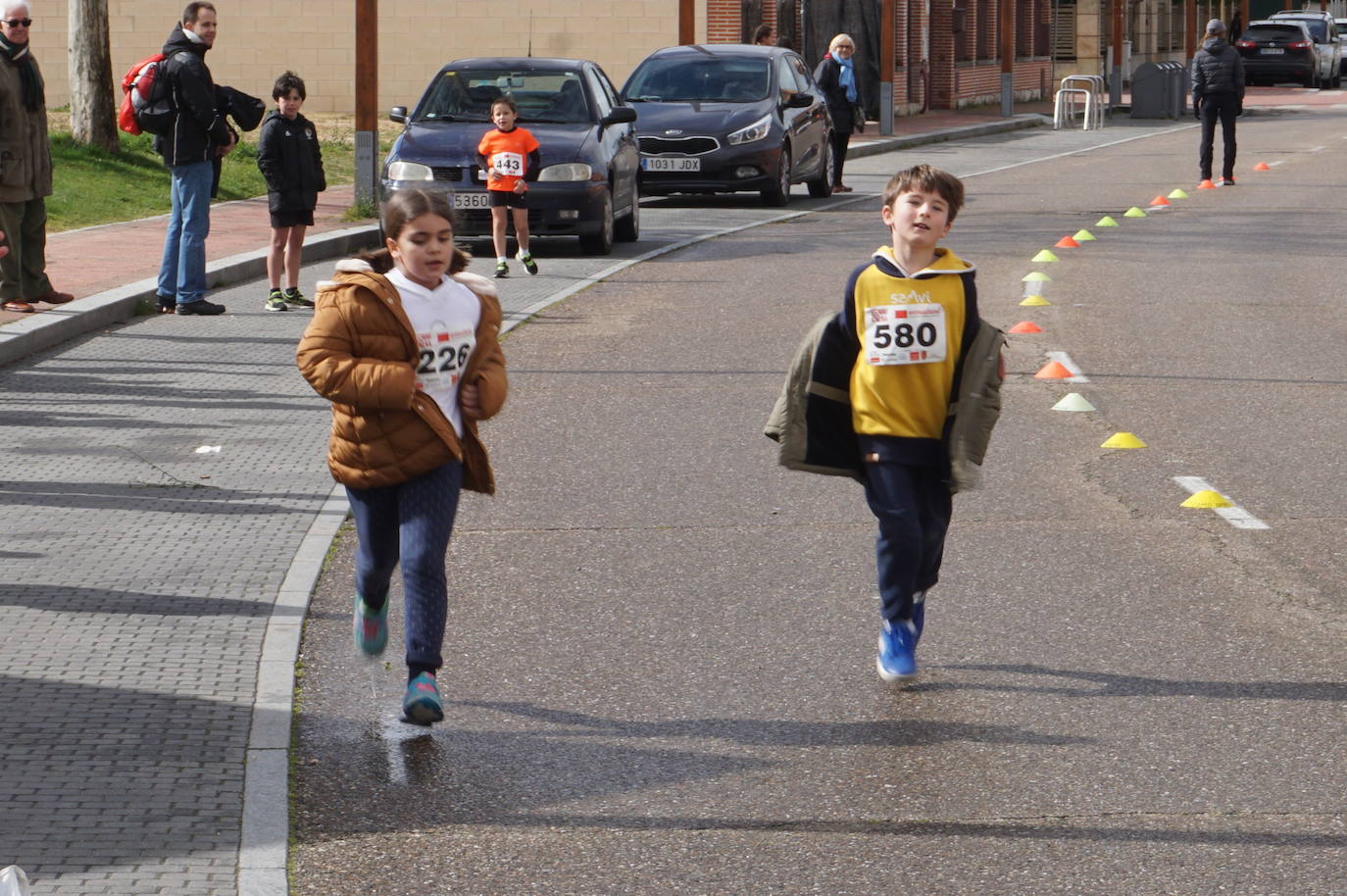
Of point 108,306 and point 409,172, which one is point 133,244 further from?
point 108,306

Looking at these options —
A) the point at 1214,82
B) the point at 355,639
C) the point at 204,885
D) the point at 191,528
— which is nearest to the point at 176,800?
the point at 204,885

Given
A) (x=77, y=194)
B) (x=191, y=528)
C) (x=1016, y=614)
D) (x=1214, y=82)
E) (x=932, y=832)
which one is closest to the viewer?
(x=932, y=832)

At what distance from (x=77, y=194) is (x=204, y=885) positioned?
17032 mm

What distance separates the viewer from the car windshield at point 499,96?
18.4m

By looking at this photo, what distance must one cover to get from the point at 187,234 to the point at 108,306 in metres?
0.67

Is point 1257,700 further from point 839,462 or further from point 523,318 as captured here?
point 523,318

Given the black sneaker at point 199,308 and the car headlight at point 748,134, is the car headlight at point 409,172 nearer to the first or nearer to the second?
the black sneaker at point 199,308

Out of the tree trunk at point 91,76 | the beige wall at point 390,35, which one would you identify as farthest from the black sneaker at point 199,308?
the beige wall at point 390,35

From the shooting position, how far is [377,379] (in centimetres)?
535

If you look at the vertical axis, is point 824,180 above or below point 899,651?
above

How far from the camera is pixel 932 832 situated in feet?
15.8

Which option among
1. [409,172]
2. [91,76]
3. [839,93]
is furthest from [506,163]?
[839,93]

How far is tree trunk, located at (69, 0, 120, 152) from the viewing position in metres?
22.5

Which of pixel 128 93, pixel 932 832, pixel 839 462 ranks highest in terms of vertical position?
pixel 128 93
